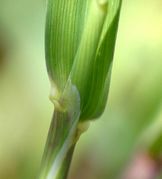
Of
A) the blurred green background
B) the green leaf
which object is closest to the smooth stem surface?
the green leaf

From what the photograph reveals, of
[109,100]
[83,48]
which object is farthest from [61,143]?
[109,100]

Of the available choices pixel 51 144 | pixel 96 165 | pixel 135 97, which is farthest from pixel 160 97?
pixel 51 144

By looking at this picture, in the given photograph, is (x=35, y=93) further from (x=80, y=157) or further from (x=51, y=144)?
(x=51, y=144)

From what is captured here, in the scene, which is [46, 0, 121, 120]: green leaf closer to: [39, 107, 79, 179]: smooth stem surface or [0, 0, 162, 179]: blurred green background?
[39, 107, 79, 179]: smooth stem surface

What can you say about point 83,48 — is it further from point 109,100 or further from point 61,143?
point 109,100

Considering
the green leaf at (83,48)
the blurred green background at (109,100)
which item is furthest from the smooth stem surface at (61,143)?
the blurred green background at (109,100)

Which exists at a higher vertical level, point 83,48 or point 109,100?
point 83,48

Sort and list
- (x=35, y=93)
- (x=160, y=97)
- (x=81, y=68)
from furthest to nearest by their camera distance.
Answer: (x=35, y=93), (x=160, y=97), (x=81, y=68)
